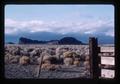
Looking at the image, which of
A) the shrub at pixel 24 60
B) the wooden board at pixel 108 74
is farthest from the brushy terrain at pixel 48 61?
the wooden board at pixel 108 74

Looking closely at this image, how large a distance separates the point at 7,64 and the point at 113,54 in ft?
3.71

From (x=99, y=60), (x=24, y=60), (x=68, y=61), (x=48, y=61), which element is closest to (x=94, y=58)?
(x=99, y=60)

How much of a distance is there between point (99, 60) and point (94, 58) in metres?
0.15

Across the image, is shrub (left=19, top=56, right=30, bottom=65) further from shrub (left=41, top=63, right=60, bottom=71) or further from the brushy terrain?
shrub (left=41, top=63, right=60, bottom=71)

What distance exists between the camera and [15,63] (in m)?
4.00

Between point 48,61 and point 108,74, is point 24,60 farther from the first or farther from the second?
point 108,74

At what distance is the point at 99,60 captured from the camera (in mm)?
4348

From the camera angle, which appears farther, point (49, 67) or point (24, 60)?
point (49, 67)

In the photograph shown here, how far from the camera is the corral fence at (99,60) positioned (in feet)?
13.6

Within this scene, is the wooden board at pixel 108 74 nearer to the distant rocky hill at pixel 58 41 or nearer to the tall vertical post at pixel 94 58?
the tall vertical post at pixel 94 58
